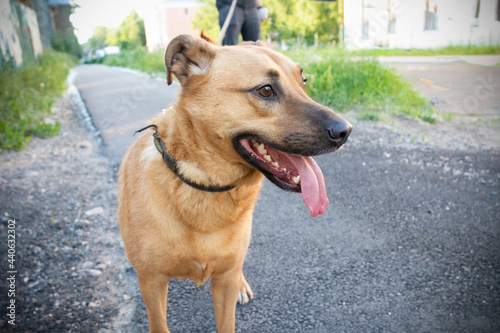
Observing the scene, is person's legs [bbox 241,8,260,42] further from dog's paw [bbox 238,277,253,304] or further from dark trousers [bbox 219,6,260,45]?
dog's paw [bbox 238,277,253,304]

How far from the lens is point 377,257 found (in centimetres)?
258

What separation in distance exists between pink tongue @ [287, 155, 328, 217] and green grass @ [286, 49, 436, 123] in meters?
4.67

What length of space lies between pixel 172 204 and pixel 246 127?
557 millimetres

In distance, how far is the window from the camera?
6087 mm

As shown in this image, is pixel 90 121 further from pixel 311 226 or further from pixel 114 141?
pixel 311 226

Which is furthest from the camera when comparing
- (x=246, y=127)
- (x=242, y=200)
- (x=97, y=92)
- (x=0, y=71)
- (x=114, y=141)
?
(x=97, y=92)

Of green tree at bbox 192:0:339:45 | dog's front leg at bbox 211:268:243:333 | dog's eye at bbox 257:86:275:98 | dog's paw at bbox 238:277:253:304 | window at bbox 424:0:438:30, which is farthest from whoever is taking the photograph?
green tree at bbox 192:0:339:45

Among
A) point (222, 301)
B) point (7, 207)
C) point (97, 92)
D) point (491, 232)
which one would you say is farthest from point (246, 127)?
point (97, 92)

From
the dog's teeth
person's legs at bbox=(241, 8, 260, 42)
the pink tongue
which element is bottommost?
the pink tongue

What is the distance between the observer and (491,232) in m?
2.73

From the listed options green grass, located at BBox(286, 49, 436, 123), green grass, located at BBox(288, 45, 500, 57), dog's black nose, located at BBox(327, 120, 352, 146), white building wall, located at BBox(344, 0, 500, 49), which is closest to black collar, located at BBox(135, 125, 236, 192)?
dog's black nose, located at BBox(327, 120, 352, 146)

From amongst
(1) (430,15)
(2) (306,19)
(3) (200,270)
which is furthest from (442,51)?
(3) (200,270)

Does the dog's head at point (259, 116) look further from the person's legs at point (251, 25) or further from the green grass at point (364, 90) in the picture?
the green grass at point (364, 90)

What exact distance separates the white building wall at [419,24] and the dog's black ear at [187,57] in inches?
220
